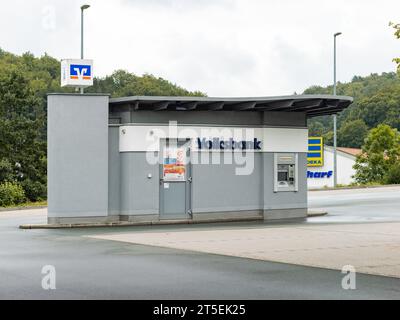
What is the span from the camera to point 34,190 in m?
50.6

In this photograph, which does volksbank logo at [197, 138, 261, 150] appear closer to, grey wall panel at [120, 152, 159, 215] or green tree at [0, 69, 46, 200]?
grey wall panel at [120, 152, 159, 215]

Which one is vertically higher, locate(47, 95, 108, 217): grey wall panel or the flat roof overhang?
the flat roof overhang

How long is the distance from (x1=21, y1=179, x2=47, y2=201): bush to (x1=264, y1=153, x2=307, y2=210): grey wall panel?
27944 mm

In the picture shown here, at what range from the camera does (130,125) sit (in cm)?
2277

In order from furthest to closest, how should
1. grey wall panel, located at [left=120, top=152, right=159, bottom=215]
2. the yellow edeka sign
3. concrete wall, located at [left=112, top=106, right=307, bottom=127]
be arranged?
the yellow edeka sign < concrete wall, located at [left=112, top=106, right=307, bottom=127] < grey wall panel, located at [left=120, top=152, right=159, bottom=215]

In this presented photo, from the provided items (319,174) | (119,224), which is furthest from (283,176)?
(319,174)

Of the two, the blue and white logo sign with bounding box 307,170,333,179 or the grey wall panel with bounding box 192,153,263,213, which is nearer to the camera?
the grey wall panel with bounding box 192,153,263,213

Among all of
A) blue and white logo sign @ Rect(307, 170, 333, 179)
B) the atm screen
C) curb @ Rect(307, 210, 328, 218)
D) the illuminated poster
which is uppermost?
the illuminated poster

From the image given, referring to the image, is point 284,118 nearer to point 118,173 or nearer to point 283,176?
point 283,176

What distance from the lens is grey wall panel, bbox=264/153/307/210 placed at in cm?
2444

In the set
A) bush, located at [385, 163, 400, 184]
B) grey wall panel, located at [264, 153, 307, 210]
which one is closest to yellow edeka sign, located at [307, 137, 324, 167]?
bush, located at [385, 163, 400, 184]

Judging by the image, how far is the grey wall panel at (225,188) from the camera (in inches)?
929

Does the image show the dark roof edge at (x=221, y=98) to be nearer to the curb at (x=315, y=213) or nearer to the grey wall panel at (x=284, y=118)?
the grey wall panel at (x=284, y=118)

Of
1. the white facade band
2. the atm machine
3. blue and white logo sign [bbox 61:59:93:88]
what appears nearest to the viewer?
the white facade band
